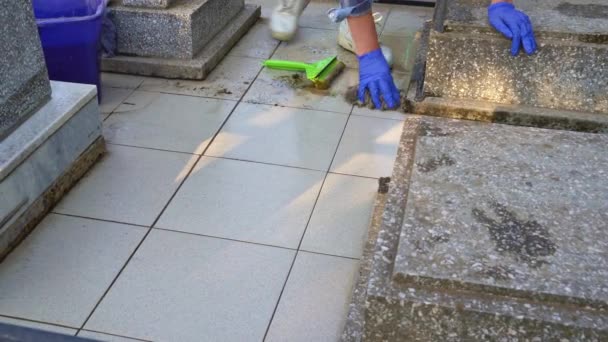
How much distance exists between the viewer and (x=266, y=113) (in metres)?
2.90

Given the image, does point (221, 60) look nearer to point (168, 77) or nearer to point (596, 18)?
point (168, 77)

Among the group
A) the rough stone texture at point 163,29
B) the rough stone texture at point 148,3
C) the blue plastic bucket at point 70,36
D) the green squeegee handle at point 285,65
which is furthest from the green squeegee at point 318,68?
the blue plastic bucket at point 70,36

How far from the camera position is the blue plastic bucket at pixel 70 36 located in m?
2.68

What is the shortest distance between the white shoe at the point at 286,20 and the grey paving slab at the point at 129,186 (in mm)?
1247

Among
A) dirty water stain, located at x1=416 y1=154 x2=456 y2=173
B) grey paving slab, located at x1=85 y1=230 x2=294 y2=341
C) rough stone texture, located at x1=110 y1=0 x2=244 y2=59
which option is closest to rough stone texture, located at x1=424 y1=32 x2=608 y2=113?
dirty water stain, located at x1=416 y1=154 x2=456 y2=173

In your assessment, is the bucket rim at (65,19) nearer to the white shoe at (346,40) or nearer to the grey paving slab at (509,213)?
the white shoe at (346,40)

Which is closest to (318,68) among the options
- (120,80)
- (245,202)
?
(120,80)

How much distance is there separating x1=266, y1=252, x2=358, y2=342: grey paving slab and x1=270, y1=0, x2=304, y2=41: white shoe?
1.80 meters

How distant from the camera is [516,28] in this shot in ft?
7.23

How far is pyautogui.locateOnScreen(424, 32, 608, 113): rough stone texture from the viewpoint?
2.27m

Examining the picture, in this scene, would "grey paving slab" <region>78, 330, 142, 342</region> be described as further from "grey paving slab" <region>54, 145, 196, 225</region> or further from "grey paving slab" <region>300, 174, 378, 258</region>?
"grey paving slab" <region>300, 174, 378, 258</region>

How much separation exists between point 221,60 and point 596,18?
1.79 meters

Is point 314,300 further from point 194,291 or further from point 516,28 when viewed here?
point 516,28

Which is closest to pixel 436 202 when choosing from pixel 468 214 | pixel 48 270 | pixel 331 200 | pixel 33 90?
pixel 468 214
